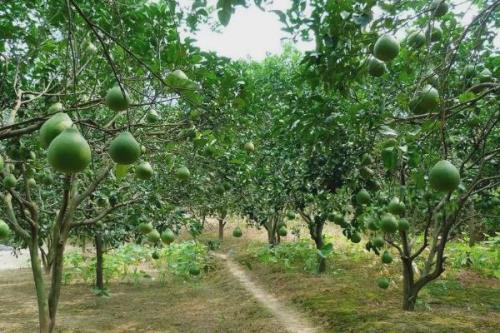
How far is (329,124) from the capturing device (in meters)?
3.80

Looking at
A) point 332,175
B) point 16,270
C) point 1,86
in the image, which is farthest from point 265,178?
point 16,270

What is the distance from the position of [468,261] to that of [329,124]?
10507 millimetres

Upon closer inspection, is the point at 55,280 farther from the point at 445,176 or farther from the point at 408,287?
the point at 408,287

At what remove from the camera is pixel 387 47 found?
275 cm

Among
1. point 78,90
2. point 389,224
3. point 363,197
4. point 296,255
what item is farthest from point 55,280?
point 296,255

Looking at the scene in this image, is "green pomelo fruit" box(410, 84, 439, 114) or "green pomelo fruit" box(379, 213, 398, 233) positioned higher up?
"green pomelo fruit" box(410, 84, 439, 114)

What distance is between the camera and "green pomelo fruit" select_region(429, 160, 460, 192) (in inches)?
97.8

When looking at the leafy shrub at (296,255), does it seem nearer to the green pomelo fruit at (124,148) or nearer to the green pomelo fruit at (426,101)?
the green pomelo fruit at (426,101)

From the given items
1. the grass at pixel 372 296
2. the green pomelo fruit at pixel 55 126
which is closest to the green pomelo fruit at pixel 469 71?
the grass at pixel 372 296

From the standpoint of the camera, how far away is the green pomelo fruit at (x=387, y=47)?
2744 mm

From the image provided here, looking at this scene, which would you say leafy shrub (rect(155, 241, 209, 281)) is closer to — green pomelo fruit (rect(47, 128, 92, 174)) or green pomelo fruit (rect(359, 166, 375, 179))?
green pomelo fruit (rect(359, 166, 375, 179))

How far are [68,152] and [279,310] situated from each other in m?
9.49

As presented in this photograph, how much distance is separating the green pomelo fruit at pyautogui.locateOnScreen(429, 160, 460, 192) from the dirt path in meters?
6.79

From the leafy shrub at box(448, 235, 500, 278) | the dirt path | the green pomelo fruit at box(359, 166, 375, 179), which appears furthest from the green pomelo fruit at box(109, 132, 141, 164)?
the leafy shrub at box(448, 235, 500, 278)
